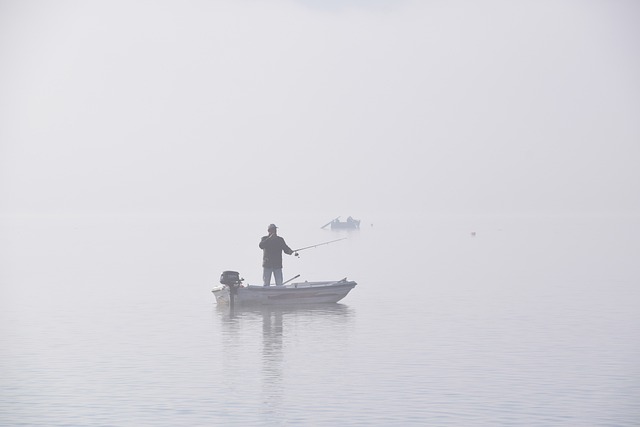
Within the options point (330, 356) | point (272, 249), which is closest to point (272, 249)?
point (272, 249)

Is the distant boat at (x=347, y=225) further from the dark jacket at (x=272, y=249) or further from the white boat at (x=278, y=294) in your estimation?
the dark jacket at (x=272, y=249)

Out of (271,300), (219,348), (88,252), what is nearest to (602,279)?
(271,300)

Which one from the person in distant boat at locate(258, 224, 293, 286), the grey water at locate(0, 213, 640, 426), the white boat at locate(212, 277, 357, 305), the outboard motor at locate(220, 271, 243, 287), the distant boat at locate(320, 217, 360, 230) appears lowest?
the grey water at locate(0, 213, 640, 426)

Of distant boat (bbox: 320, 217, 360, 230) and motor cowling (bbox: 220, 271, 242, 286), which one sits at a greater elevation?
distant boat (bbox: 320, 217, 360, 230)

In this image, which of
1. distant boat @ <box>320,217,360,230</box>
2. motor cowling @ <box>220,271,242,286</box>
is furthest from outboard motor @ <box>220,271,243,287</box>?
distant boat @ <box>320,217,360,230</box>

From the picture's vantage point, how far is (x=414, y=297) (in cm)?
A: 4681

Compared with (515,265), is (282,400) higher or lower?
lower

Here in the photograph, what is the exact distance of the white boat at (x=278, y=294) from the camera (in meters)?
39.7

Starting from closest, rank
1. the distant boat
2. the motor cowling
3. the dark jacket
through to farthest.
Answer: the dark jacket → the motor cowling → the distant boat

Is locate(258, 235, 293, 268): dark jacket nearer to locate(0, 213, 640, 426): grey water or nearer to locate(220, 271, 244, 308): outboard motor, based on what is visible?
locate(220, 271, 244, 308): outboard motor

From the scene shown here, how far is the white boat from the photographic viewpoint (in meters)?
39.7

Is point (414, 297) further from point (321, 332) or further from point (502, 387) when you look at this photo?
point (502, 387)

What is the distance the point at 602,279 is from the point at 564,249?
143 ft

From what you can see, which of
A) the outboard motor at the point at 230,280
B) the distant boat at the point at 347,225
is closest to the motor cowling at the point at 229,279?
the outboard motor at the point at 230,280
